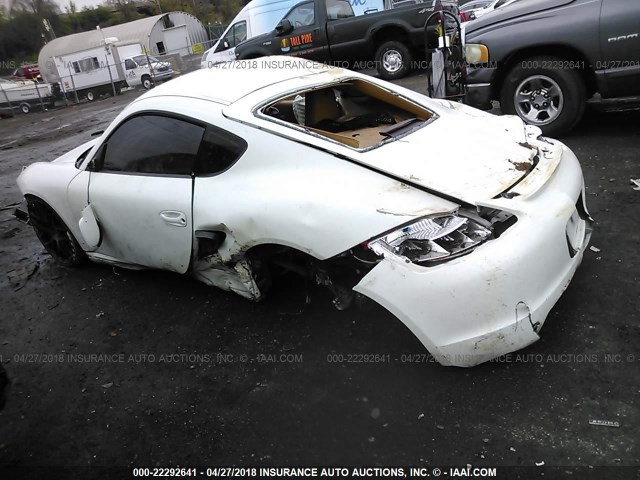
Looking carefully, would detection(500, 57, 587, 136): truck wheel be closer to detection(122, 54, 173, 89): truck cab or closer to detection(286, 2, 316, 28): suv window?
detection(286, 2, 316, 28): suv window

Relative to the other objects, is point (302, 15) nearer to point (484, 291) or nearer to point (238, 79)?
point (238, 79)

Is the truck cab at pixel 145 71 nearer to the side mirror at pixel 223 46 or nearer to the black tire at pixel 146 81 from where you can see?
the black tire at pixel 146 81

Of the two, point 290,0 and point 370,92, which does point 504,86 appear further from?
point 290,0

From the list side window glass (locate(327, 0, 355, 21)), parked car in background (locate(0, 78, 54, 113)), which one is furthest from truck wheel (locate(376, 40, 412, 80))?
parked car in background (locate(0, 78, 54, 113))

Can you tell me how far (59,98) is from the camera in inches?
975

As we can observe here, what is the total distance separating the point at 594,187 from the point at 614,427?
2.66 m

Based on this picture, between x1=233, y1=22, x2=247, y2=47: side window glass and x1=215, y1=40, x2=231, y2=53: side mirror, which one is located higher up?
x1=233, y1=22, x2=247, y2=47: side window glass

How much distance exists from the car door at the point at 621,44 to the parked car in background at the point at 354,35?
19.3ft

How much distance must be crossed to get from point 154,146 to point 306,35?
8.95 metres

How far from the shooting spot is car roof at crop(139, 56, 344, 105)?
10.1 ft

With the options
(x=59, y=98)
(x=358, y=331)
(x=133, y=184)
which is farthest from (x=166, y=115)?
(x=59, y=98)

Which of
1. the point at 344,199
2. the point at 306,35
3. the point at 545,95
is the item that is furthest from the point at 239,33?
the point at 344,199

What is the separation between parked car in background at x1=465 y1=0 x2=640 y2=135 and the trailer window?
7.10 feet

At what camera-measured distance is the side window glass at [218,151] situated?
2840 mm
